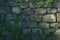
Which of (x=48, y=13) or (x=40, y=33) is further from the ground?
(x=48, y=13)

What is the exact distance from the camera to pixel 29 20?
5.49 m

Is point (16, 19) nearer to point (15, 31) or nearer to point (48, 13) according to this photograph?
point (15, 31)

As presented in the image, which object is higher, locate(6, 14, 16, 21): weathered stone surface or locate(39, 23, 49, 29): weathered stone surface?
locate(6, 14, 16, 21): weathered stone surface

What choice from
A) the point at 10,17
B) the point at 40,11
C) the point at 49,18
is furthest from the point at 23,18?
the point at 49,18

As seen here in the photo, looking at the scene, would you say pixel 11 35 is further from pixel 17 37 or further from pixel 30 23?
pixel 30 23

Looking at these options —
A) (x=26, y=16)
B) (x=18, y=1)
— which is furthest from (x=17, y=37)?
(x=18, y=1)

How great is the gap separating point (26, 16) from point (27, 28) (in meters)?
0.31

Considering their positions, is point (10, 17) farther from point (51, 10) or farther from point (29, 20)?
point (51, 10)

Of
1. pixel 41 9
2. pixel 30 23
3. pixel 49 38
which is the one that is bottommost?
pixel 49 38

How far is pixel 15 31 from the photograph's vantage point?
18.1 ft

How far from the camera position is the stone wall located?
213 inches

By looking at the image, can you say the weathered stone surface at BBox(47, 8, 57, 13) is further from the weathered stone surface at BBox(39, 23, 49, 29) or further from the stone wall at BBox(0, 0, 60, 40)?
the weathered stone surface at BBox(39, 23, 49, 29)

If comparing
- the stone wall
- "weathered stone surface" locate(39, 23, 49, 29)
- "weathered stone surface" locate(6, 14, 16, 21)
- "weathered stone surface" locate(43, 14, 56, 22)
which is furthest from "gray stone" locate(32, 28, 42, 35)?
"weathered stone surface" locate(6, 14, 16, 21)

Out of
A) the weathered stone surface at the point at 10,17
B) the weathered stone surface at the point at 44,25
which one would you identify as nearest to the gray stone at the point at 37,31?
the weathered stone surface at the point at 44,25
